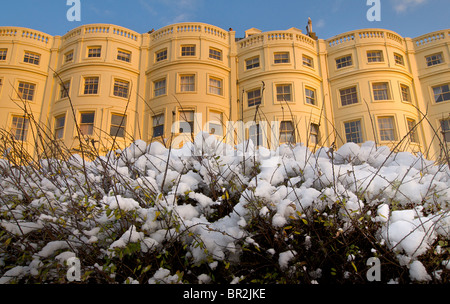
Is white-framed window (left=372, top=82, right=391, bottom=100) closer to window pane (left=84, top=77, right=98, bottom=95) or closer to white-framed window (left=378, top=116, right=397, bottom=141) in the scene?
white-framed window (left=378, top=116, right=397, bottom=141)

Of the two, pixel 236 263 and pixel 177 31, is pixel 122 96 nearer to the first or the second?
pixel 177 31

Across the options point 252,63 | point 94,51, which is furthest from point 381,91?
point 94,51

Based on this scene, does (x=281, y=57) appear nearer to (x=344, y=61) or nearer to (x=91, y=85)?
(x=344, y=61)

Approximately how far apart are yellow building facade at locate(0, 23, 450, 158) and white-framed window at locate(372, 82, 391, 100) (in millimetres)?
66

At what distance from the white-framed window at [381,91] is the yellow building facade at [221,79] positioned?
0.22ft

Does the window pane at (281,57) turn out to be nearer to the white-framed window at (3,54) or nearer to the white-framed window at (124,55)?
the white-framed window at (124,55)

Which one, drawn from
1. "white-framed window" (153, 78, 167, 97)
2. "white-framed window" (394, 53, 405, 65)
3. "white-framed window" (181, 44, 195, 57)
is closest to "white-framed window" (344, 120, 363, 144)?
"white-framed window" (394, 53, 405, 65)

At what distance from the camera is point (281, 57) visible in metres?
19.6

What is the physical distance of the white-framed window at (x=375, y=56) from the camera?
19359 millimetres

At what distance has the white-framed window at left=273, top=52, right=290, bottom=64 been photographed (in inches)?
769

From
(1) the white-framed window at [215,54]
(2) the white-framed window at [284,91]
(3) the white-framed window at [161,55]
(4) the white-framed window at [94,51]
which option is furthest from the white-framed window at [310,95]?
(4) the white-framed window at [94,51]

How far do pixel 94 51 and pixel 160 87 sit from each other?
5.11m

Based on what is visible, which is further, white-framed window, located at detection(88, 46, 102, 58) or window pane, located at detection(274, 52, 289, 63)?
window pane, located at detection(274, 52, 289, 63)
